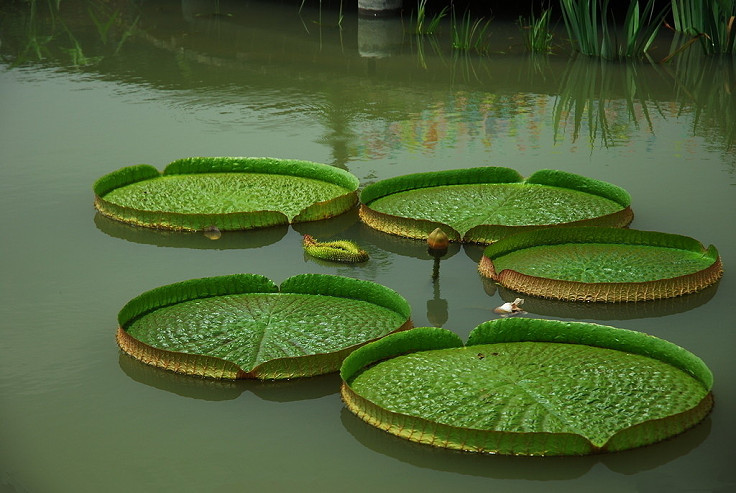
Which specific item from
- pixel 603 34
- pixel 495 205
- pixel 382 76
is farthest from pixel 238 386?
pixel 603 34

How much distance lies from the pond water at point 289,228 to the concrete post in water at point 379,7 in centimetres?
22

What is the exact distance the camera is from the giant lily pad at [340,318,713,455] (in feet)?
10.1

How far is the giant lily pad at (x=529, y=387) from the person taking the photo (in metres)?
3.08

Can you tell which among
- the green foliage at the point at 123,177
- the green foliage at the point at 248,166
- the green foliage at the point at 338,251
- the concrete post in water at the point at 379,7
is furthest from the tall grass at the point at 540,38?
the green foliage at the point at 338,251

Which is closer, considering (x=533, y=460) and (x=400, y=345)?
(x=533, y=460)

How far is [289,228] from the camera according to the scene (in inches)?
199

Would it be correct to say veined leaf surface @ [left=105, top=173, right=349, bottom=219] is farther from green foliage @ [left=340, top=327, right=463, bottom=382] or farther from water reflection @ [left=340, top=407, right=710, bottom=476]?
water reflection @ [left=340, top=407, right=710, bottom=476]

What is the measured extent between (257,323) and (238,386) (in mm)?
308

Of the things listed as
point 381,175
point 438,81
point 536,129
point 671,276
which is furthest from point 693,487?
point 438,81

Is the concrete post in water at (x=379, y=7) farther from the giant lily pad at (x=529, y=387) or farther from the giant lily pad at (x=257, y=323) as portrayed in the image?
the giant lily pad at (x=529, y=387)

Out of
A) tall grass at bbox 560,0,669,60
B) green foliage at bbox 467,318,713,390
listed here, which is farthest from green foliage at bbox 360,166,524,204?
tall grass at bbox 560,0,669,60

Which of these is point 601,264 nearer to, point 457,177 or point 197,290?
point 457,177

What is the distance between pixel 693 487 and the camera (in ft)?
9.78

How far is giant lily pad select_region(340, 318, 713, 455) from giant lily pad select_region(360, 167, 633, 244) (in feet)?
3.64
